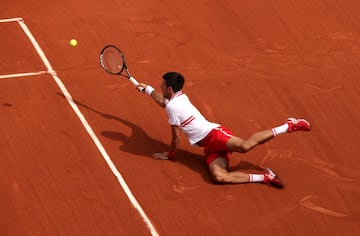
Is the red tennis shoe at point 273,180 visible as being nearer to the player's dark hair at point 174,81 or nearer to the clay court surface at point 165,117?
the clay court surface at point 165,117

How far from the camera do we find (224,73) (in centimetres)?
1500

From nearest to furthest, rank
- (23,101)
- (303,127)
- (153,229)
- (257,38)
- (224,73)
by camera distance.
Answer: (153,229)
(303,127)
(23,101)
(224,73)
(257,38)

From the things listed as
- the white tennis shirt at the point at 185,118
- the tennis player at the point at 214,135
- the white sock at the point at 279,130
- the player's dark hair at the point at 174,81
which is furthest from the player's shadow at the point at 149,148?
the player's dark hair at the point at 174,81

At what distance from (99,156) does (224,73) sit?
11.3 ft

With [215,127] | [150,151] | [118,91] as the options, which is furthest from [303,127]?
[118,91]

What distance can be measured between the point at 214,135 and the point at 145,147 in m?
1.37

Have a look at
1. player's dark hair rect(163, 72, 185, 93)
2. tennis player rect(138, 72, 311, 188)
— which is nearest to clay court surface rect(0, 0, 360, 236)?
tennis player rect(138, 72, 311, 188)

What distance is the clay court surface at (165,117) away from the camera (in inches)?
461

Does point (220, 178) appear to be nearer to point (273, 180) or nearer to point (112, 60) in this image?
point (273, 180)

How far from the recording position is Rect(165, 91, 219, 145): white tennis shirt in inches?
484

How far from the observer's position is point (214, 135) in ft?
40.5

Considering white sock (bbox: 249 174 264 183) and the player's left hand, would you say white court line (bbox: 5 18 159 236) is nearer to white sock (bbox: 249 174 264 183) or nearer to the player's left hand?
the player's left hand

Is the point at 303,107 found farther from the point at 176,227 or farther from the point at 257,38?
the point at 176,227

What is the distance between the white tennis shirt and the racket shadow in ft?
1.76
